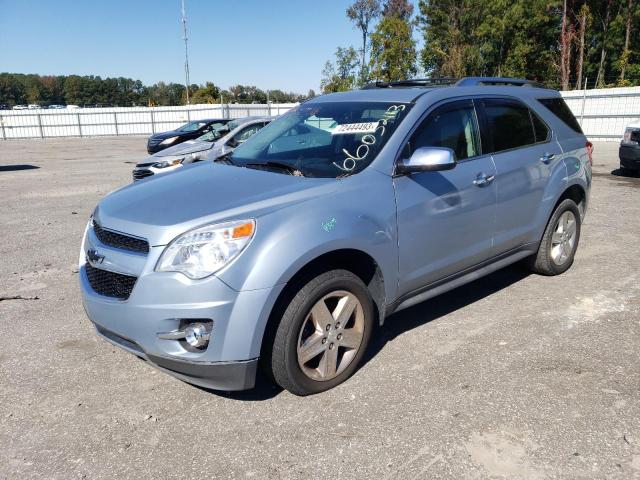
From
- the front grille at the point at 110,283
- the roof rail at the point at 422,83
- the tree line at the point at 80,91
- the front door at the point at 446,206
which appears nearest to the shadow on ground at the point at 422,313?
the front door at the point at 446,206

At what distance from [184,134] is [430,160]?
14.6 meters

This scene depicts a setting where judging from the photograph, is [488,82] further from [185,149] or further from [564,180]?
[185,149]

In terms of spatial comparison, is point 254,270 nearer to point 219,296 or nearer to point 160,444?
point 219,296

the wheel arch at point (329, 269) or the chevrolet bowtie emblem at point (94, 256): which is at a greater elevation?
the chevrolet bowtie emblem at point (94, 256)

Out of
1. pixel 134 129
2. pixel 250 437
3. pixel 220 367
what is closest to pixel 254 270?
pixel 220 367

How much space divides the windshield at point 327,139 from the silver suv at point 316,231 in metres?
0.01

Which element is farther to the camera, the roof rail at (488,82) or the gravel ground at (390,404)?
the roof rail at (488,82)

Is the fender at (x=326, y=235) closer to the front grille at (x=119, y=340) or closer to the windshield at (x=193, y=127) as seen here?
the front grille at (x=119, y=340)

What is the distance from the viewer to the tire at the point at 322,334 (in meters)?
2.82

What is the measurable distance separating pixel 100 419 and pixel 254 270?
Answer: 48.8 inches

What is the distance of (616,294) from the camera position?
4660 millimetres

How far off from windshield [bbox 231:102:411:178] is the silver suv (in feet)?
0.05

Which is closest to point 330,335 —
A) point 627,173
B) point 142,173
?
point 142,173

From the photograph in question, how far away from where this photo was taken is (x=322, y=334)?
3.00 metres
